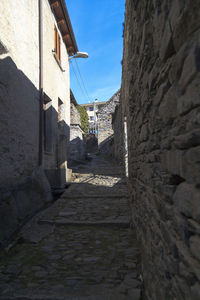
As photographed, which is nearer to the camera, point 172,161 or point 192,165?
point 192,165

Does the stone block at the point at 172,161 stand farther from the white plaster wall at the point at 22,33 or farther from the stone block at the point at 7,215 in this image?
the white plaster wall at the point at 22,33

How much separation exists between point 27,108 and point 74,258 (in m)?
3.53

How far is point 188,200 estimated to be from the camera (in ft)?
2.68

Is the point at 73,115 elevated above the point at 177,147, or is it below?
above

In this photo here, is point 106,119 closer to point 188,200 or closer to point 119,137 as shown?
point 119,137

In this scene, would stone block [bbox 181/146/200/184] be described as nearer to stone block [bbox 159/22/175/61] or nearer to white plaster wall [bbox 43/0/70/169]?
stone block [bbox 159/22/175/61]

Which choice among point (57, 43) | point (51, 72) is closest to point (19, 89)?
point (51, 72)

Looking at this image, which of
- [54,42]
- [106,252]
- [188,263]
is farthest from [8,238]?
[54,42]

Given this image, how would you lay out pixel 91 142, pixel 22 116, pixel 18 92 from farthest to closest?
pixel 91 142 < pixel 22 116 < pixel 18 92

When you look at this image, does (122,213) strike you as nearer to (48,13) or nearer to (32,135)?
(32,135)

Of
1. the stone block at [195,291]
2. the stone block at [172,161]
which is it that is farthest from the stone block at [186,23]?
the stone block at [195,291]

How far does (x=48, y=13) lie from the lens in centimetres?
617

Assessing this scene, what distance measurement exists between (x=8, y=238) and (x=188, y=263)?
3035 millimetres

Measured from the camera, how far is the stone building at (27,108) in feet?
11.3
